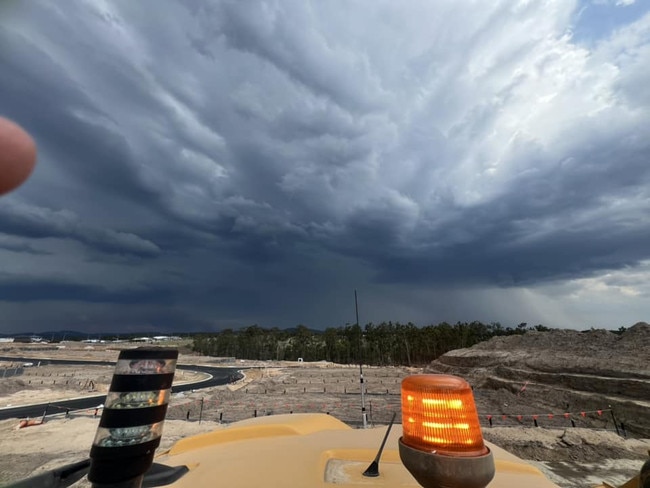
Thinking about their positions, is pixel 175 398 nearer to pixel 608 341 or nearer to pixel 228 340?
pixel 608 341

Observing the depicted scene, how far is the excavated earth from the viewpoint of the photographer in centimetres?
1196

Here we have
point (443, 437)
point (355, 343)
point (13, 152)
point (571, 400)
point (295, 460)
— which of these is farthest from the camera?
point (355, 343)

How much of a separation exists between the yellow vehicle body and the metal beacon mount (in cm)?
82

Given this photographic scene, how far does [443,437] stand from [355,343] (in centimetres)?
9013

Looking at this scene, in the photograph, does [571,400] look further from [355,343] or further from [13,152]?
[355,343]

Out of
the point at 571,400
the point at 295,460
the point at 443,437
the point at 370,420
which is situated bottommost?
the point at 370,420

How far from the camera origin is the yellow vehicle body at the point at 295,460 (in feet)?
7.39

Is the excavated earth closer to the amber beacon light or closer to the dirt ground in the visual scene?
the dirt ground

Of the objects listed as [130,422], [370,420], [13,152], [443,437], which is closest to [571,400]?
[370,420]

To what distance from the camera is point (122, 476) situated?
4.88 feet

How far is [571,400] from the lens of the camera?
24.4m

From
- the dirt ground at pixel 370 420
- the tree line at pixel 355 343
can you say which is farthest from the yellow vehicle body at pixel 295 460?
the tree line at pixel 355 343

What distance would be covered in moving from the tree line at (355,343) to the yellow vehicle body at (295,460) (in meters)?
61.4

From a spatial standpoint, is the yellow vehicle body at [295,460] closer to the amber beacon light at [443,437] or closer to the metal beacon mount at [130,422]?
the metal beacon mount at [130,422]
